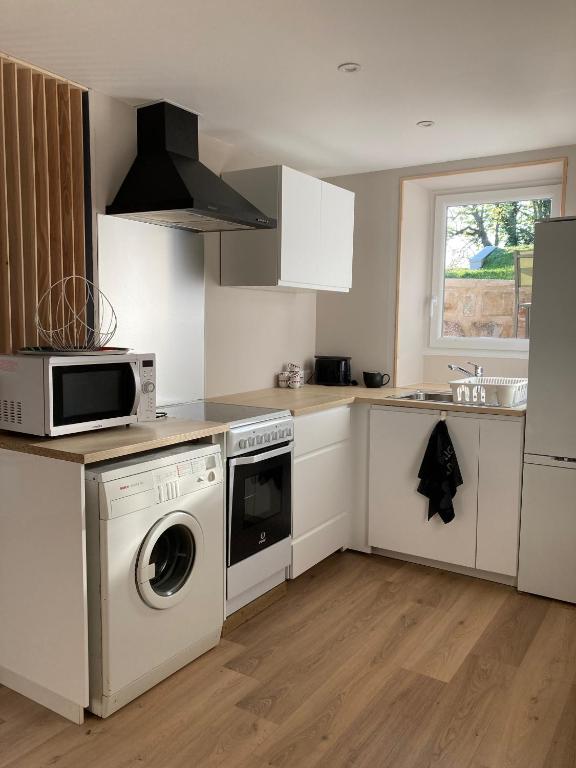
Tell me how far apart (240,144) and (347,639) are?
2554 mm

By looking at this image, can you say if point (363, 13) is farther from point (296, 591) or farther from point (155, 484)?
point (296, 591)

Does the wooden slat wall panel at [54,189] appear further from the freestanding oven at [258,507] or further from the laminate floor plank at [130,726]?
the laminate floor plank at [130,726]

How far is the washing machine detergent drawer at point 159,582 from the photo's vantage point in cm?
209

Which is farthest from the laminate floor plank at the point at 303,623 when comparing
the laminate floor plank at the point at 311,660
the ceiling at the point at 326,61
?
the ceiling at the point at 326,61

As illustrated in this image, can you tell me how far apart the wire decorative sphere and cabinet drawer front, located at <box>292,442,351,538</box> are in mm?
1086

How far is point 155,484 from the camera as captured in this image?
87.0 inches

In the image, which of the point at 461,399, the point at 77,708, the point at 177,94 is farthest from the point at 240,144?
the point at 77,708

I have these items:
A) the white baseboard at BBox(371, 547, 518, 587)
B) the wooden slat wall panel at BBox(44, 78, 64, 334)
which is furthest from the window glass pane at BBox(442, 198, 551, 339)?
the wooden slat wall panel at BBox(44, 78, 64, 334)

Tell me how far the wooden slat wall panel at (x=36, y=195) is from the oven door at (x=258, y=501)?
93 centimetres

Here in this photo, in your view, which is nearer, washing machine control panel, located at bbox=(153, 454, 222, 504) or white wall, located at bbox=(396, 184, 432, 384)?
washing machine control panel, located at bbox=(153, 454, 222, 504)

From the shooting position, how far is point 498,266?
13.5 ft

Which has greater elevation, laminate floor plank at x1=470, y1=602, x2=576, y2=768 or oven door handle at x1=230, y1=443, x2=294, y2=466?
oven door handle at x1=230, y1=443, x2=294, y2=466

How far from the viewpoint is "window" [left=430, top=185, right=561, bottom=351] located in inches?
158

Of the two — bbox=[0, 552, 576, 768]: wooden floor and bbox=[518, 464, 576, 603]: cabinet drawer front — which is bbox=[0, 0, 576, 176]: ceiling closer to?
bbox=[518, 464, 576, 603]: cabinet drawer front
